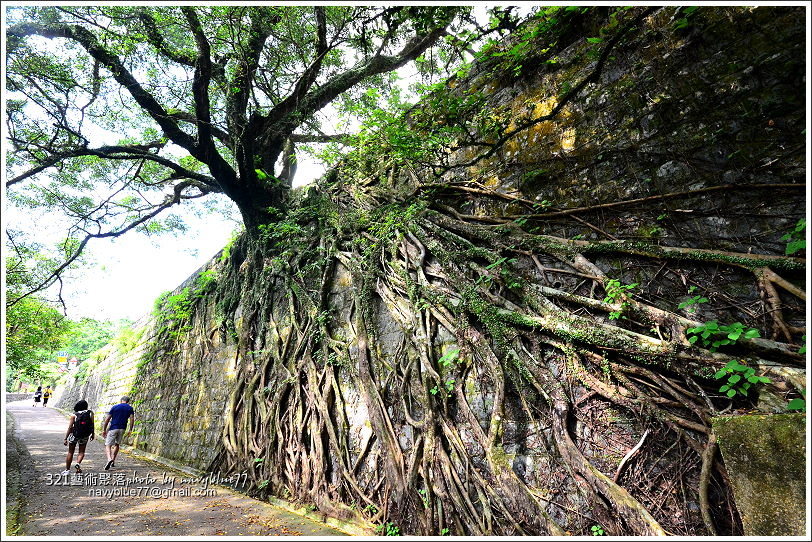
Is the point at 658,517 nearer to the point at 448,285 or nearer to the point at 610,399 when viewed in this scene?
the point at 610,399

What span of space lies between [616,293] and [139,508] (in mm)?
4796

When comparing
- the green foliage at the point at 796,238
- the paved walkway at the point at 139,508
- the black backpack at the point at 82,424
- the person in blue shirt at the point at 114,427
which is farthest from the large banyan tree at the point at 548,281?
the black backpack at the point at 82,424

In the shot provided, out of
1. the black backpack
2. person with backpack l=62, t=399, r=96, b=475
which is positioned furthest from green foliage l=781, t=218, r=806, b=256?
the black backpack

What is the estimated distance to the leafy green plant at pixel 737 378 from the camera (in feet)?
6.06

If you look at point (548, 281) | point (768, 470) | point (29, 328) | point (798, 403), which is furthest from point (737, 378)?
point (29, 328)

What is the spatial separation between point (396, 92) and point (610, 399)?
3515mm

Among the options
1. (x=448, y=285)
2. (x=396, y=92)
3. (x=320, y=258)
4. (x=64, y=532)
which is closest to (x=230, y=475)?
(x=64, y=532)

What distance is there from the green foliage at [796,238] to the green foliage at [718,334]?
0.47 m

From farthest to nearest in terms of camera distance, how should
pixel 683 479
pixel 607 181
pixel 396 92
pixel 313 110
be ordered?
pixel 313 110 → pixel 396 92 → pixel 607 181 → pixel 683 479

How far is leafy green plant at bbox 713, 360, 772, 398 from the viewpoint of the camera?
72.7 inches

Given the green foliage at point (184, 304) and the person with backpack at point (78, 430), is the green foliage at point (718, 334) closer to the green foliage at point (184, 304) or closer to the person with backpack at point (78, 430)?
the person with backpack at point (78, 430)

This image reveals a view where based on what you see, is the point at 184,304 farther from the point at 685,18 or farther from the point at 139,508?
the point at 685,18

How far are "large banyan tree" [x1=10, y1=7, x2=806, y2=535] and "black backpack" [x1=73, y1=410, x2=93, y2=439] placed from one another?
2.43 meters

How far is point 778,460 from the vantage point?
62.6 inches
